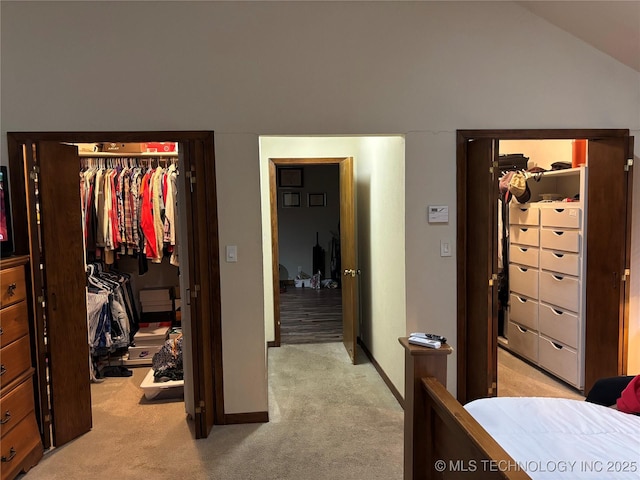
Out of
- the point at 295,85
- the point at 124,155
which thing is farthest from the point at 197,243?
the point at 124,155

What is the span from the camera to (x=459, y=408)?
1560 mm

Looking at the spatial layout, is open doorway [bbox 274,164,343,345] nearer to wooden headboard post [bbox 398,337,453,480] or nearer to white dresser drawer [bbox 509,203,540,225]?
white dresser drawer [bbox 509,203,540,225]

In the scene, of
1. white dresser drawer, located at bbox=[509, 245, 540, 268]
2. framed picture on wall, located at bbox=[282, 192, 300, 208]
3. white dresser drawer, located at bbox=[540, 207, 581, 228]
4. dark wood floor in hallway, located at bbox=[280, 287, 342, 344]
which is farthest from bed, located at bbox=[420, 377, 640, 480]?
framed picture on wall, located at bbox=[282, 192, 300, 208]

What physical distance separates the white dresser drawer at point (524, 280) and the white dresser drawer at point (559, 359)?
1.32 feet

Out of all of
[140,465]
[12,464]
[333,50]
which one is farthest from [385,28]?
[12,464]

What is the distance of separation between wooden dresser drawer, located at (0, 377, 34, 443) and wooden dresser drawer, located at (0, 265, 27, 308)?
482 millimetres

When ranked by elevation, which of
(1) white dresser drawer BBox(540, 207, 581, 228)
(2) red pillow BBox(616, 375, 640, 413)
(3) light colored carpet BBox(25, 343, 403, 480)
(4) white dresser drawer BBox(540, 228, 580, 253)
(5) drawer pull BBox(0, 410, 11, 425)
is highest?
(1) white dresser drawer BBox(540, 207, 581, 228)

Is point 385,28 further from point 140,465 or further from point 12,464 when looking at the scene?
point 12,464

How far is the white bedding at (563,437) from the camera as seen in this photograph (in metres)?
1.42

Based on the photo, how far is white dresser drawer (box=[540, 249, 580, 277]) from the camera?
3463mm

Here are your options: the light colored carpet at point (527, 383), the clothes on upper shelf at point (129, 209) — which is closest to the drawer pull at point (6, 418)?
the clothes on upper shelf at point (129, 209)

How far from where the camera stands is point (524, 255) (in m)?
4.14

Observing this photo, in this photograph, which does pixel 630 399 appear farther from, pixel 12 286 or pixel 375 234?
pixel 12 286

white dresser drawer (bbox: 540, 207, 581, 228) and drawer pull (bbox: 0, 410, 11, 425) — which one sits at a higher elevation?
white dresser drawer (bbox: 540, 207, 581, 228)
